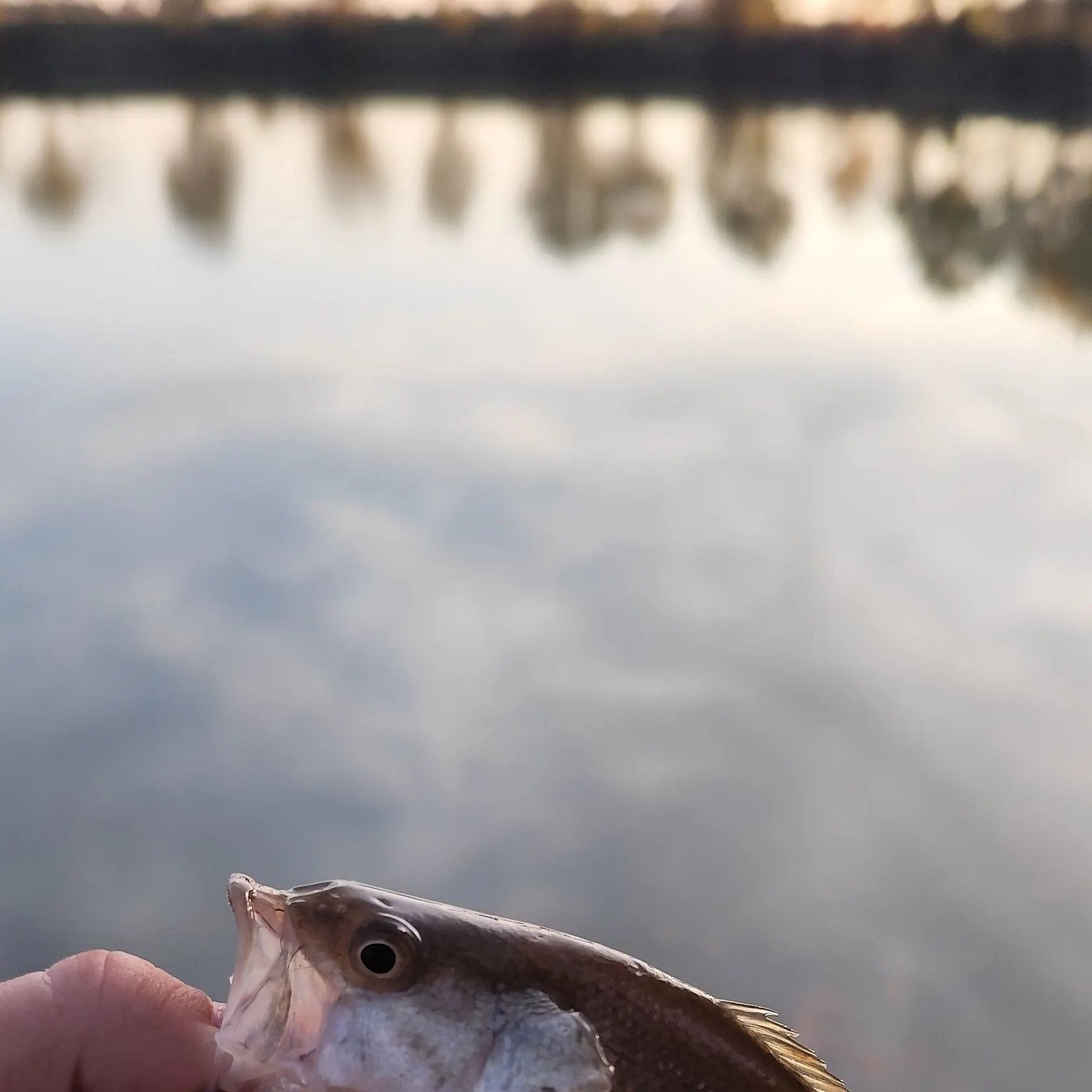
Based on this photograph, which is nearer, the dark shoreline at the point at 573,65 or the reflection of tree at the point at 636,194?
the reflection of tree at the point at 636,194

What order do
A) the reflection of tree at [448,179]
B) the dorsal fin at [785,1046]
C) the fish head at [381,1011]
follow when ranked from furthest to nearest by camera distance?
the reflection of tree at [448,179] → the dorsal fin at [785,1046] → the fish head at [381,1011]

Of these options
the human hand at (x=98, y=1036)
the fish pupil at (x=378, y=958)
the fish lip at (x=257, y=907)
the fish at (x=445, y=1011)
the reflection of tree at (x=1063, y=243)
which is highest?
the reflection of tree at (x=1063, y=243)

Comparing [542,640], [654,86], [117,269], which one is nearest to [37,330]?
[117,269]

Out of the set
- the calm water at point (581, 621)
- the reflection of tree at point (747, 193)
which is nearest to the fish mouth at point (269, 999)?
→ the calm water at point (581, 621)

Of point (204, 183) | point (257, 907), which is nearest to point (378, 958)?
point (257, 907)

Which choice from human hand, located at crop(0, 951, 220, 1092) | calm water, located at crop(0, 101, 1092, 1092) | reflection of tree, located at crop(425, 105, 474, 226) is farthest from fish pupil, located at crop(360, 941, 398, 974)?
reflection of tree, located at crop(425, 105, 474, 226)

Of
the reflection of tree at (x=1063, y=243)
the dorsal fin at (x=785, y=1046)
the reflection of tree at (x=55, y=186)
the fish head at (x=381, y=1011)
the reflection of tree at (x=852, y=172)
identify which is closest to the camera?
the fish head at (x=381, y=1011)

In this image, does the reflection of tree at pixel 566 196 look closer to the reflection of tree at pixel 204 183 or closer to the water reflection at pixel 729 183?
the water reflection at pixel 729 183

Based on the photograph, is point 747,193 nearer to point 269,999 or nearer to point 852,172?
point 852,172
